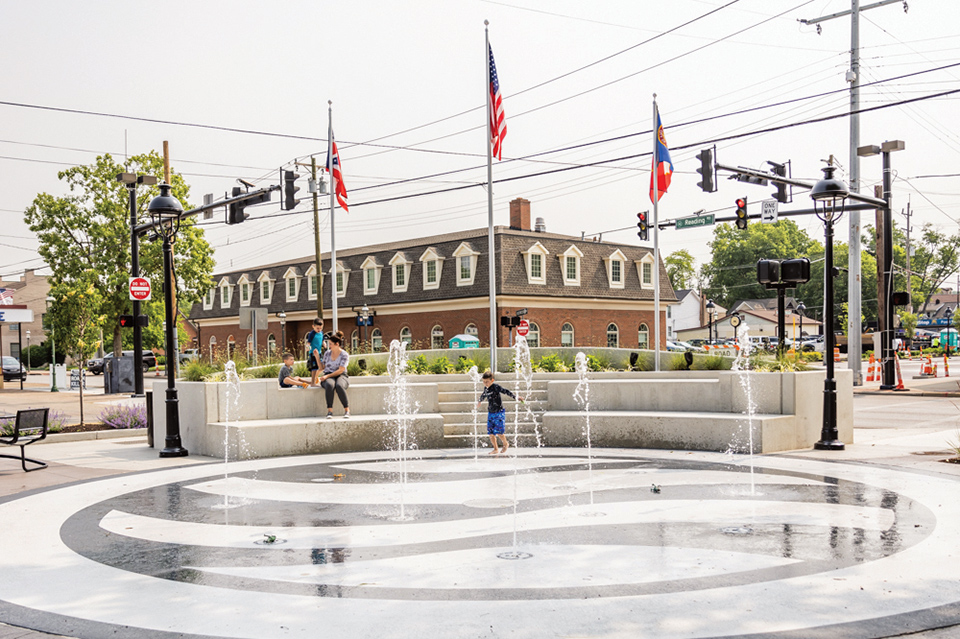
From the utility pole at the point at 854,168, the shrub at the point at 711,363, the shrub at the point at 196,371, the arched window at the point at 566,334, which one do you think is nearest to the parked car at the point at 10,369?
the arched window at the point at 566,334

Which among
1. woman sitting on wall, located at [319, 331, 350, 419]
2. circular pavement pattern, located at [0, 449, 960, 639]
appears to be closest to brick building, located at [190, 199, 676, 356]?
A: woman sitting on wall, located at [319, 331, 350, 419]

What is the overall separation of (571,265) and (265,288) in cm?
2406

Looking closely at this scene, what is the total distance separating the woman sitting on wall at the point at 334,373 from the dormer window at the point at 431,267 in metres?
32.7

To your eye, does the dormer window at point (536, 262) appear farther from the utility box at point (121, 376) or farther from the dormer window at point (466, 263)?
the utility box at point (121, 376)

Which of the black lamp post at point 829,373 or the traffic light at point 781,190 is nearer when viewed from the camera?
the black lamp post at point 829,373

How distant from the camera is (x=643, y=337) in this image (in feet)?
170

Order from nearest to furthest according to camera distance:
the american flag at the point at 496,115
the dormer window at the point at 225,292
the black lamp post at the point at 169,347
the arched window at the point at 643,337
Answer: the black lamp post at the point at 169,347
the american flag at the point at 496,115
the arched window at the point at 643,337
the dormer window at the point at 225,292

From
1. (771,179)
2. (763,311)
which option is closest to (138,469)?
(771,179)

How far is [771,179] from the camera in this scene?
21.1 metres

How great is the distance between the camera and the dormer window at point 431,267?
4725cm

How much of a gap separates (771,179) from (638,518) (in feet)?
50.6

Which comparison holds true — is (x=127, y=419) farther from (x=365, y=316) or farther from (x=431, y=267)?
(x=431, y=267)

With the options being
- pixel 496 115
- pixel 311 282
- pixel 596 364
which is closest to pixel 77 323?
pixel 496 115

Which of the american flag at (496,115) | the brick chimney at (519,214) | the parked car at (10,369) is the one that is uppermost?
the brick chimney at (519,214)
